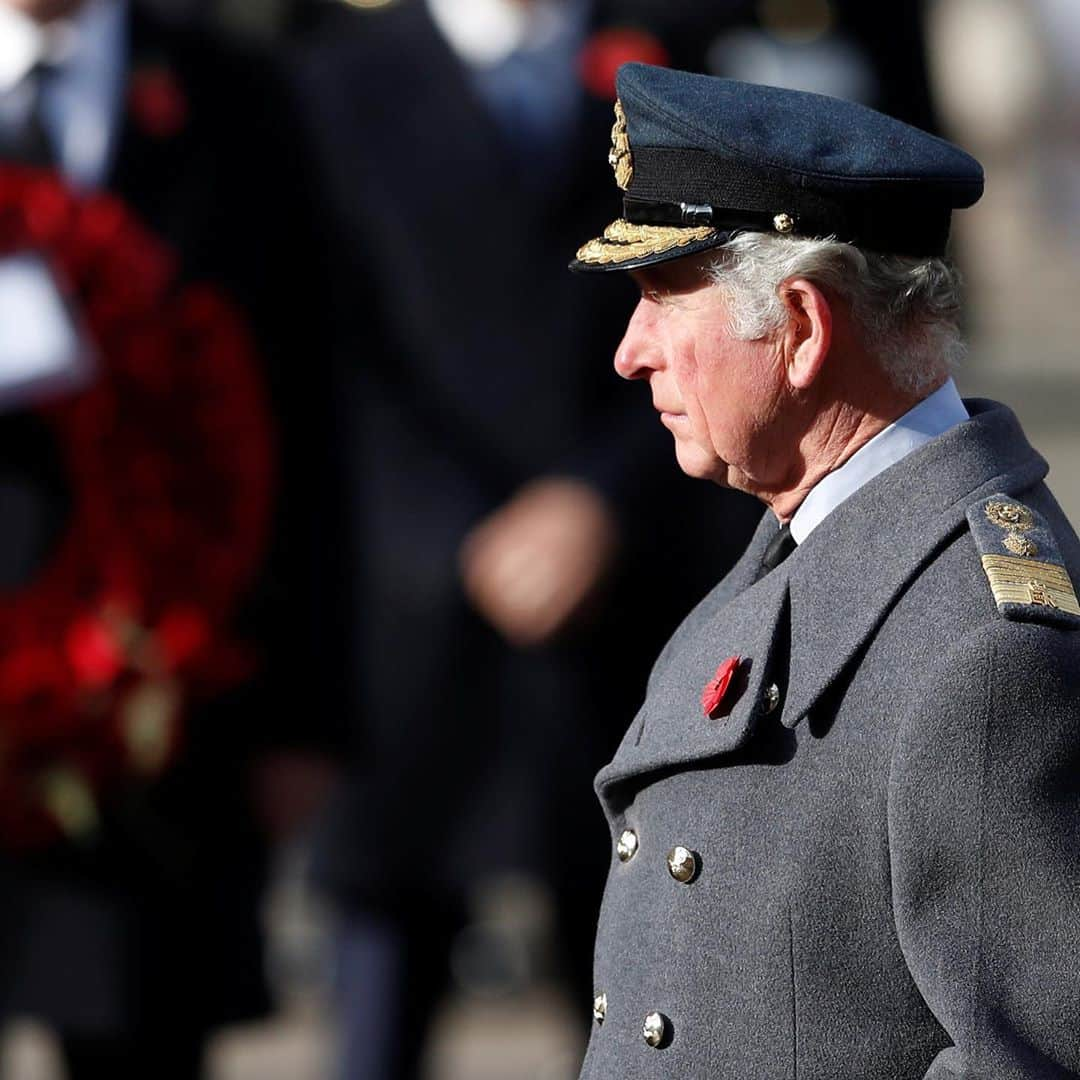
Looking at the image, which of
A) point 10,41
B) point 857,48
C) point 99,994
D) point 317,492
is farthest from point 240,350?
point 857,48

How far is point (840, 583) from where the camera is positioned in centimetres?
229

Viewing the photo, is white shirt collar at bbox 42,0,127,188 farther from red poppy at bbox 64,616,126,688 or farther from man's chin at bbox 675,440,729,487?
man's chin at bbox 675,440,729,487

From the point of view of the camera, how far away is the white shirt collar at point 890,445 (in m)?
2.33

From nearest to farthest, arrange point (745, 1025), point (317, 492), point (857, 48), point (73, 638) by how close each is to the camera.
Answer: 1. point (745, 1025)
2. point (73, 638)
3. point (317, 492)
4. point (857, 48)

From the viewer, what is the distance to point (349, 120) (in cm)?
469

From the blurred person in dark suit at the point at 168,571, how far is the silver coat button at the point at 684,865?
2.05m

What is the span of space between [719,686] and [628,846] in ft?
0.61

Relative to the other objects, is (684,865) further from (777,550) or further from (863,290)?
(863,290)

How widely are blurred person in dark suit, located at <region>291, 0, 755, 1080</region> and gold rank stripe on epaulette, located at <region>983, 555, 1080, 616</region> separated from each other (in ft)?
7.62

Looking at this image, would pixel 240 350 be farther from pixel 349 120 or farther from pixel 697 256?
pixel 697 256

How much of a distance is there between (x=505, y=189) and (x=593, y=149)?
17 cm

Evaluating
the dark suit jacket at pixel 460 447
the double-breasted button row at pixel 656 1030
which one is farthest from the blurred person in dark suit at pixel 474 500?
the double-breasted button row at pixel 656 1030

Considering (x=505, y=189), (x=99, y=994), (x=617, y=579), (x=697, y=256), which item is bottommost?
(x=99, y=994)

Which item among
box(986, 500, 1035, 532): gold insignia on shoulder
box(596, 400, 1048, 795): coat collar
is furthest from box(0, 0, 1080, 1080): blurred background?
box(986, 500, 1035, 532): gold insignia on shoulder
